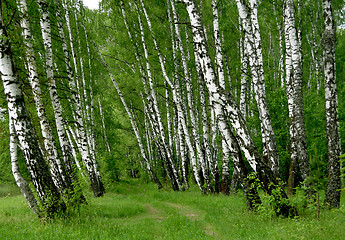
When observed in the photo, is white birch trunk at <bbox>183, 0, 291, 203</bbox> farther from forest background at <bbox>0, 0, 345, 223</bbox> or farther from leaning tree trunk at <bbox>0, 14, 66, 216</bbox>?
leaning tree trunk at <bbox>0, 14, 66, 216</bbox>

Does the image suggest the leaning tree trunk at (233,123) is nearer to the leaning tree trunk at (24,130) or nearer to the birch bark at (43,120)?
the leaning tree trunk at (24,130)

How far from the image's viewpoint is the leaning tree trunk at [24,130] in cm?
584

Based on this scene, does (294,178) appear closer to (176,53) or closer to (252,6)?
(252,6)

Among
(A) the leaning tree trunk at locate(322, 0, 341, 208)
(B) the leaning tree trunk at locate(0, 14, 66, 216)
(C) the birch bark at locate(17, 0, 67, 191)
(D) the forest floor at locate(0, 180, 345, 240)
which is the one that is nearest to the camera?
(D) the forest floor at locate(0, 180, 345, 240)

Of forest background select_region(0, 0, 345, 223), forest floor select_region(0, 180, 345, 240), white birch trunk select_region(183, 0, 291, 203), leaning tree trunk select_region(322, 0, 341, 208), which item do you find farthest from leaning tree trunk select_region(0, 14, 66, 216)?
leaning tree trunk select_region(322, 0, 341, 208)

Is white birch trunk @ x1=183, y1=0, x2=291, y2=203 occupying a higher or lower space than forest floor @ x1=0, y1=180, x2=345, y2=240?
higher

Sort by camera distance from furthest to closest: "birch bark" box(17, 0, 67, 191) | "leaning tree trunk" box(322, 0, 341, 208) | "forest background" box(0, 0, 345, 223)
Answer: "forest background" box(0, 0, 345, 223) < "birch bark" box(17, 0, 67, 191) < "leaning tree trunk" box(322, 0, 341, 208)

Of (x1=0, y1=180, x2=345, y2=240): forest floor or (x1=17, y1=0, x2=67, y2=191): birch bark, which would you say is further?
(x1=17, y1=0, x2=67, y2=191): birch bark

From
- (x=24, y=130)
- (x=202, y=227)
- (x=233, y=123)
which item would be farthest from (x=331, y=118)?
(x=24, y=130)

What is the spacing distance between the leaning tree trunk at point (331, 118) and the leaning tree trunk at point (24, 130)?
23.6ft

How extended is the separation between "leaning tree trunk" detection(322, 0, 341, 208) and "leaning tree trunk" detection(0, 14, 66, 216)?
719 centimetres

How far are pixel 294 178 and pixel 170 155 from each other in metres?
6.96

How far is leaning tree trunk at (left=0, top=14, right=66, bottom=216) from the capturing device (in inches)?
230

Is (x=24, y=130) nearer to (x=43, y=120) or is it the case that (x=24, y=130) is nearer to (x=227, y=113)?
(x=43, y=120)
